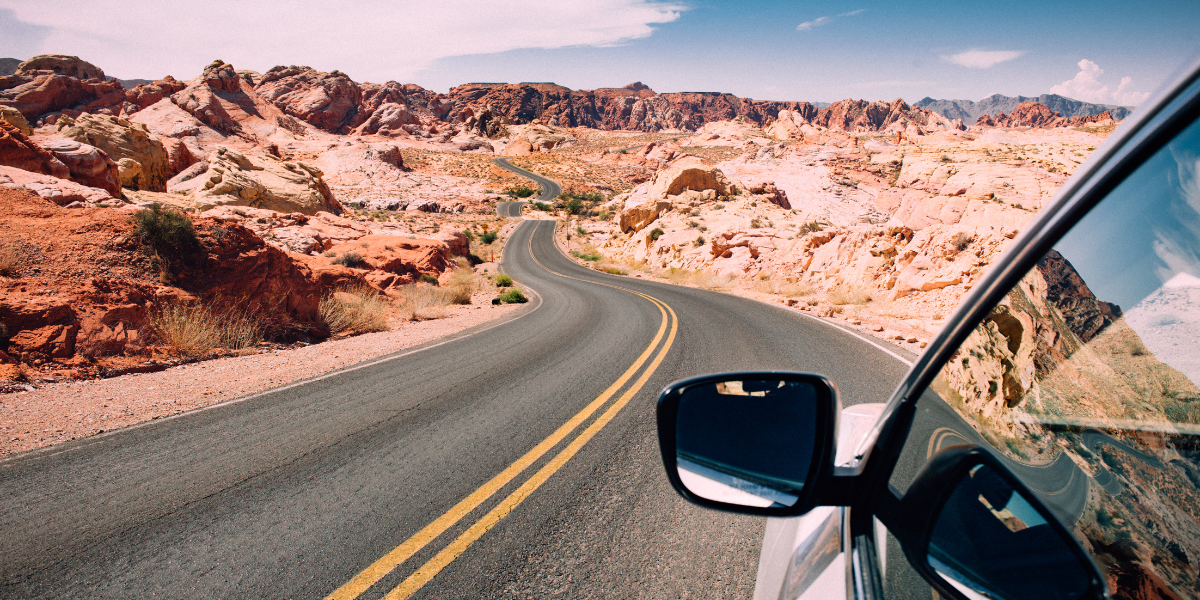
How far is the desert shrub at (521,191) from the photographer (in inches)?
2599

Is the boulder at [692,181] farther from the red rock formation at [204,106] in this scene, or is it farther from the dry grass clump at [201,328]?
the red rock formation at [204,106]

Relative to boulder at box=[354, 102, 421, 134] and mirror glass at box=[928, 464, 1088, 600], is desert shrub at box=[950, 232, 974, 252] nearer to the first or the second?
mirror glass at box=[928, 464, 1088, 600]

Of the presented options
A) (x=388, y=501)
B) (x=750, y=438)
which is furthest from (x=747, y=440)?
(x=388, y=501)

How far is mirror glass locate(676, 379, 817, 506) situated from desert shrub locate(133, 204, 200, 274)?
991 centimetres

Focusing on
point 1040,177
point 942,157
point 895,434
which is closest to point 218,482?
point 895,434

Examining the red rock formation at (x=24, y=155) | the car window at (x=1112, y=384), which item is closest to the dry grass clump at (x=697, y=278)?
the car window at (x=1112, y=384)

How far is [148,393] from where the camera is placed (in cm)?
556

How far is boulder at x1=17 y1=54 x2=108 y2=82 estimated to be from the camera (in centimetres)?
6050

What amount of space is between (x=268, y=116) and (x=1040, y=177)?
9754 centimetres

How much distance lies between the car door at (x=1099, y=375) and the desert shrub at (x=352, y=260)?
14533 millimetres

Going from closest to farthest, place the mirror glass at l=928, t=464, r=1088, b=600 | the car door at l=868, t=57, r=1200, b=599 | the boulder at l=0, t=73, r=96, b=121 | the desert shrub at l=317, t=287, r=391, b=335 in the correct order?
the car door at l=868, t=57, r=1200, b=599 < the mirror glass at l=928, t=464, r=1088, b=600 < the desert shrub at l=317, t=287, r=391, b=335 < the boulder at l=0, t=73, r=96, b=121

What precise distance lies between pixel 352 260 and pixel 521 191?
55.2 metres

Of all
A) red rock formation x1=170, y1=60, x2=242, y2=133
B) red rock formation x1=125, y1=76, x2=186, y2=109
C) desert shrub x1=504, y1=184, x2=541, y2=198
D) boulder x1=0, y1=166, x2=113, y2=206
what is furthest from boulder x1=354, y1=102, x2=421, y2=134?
boulder x1=0, y1=166, x2=113, y2=206

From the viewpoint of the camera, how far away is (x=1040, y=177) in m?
24.2
